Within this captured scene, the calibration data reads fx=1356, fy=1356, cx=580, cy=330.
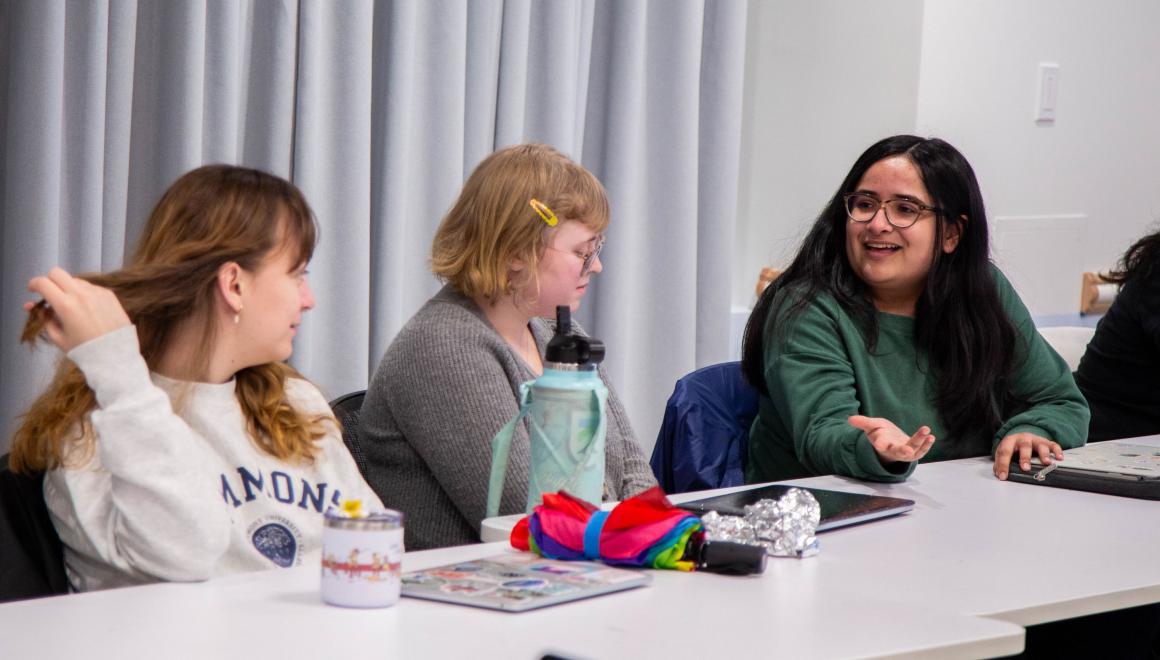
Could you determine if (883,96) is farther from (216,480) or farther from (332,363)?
(216,480)

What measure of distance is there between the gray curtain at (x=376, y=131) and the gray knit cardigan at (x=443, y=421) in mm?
724

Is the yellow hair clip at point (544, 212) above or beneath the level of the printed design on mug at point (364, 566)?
above

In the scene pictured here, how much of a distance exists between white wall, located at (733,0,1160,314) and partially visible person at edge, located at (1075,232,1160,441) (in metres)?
0.84

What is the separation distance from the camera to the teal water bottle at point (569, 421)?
5.20 ft

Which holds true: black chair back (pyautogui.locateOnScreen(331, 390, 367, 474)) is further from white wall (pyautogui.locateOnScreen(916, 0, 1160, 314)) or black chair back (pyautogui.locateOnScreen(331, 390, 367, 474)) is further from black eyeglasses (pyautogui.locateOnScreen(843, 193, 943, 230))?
Result: white wall (pyautogui.locateOnScreen(916, 0, 1160, 314))

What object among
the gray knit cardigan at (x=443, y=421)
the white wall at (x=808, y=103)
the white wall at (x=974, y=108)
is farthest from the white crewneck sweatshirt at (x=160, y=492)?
the white wall at (x=974, y=108)

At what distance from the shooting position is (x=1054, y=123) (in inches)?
155

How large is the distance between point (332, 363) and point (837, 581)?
1514mm

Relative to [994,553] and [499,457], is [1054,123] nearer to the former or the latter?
[994,553]

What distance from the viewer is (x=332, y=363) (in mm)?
2719

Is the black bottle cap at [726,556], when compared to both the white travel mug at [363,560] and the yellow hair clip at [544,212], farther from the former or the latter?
the yellow hair clip at [544,212]

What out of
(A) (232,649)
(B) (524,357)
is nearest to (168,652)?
(A) (232,649)

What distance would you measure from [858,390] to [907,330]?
0.16 metres

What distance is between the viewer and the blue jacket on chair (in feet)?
7.71
